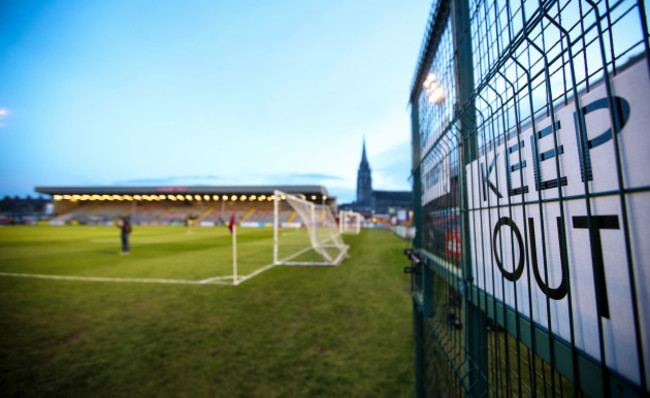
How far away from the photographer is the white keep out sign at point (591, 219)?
0.55 m

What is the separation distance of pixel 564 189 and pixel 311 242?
1030 cm

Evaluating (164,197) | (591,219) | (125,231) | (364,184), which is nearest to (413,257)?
(591,219)

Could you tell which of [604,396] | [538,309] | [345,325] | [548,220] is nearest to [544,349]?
[538,309]

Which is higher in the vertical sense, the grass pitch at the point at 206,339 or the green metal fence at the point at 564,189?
the green metal fence at the point at 564,189

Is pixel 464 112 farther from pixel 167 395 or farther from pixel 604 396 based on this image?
pixel 167 395

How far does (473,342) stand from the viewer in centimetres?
155

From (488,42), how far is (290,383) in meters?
2.98

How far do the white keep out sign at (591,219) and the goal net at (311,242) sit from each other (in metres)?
7.04

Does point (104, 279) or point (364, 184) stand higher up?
point (364, 184)

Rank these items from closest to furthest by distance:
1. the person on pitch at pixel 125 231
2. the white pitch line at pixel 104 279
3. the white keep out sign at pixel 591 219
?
the white keep out sign at pixel 591 219 < the white pitch line at pixel 104 279 < the person on pitch at pixel 125 231

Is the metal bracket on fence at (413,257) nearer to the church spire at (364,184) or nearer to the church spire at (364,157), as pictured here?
the church spire at (364,184)

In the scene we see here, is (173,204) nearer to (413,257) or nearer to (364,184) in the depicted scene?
(413,257)

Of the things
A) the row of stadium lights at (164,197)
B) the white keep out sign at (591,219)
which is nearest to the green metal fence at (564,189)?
the white keep out sign at (591,219)

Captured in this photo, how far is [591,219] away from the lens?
652mm
